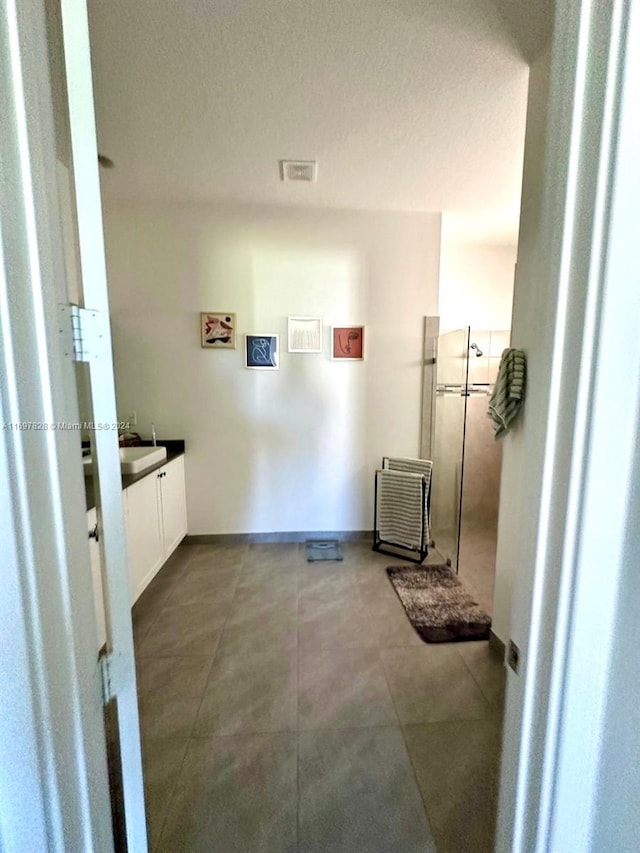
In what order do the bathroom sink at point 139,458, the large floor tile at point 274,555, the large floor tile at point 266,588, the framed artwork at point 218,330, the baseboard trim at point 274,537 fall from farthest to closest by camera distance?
the baseboard trim at point 274,537 → the framed artwork at point 218,330 → the large floor tile at point 274,555 → the large floor tile at point 266,588 → the bathroom sink at point 139,458

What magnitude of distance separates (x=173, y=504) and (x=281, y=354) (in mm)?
1473

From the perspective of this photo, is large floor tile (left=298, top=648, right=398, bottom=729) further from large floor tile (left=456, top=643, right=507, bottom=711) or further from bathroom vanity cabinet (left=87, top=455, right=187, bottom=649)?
bathroom vanity cabinet (left=87, top=455, right=187, bottom=649)

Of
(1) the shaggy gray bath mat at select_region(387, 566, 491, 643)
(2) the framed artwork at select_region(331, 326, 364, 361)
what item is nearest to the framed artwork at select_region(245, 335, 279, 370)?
(2) the framed artwork at select_region(331, 326, 364, 361)

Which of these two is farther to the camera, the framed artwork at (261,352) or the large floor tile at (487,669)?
the framed artwork at (261,352)

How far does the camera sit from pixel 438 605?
7.25 feet

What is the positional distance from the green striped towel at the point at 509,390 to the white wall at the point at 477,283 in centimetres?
205

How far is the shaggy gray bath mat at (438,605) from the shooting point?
6.42ft

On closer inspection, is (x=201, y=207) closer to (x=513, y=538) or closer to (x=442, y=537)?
(x=513, y=538)

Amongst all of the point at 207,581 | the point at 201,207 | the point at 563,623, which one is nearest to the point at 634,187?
the point at 563,623

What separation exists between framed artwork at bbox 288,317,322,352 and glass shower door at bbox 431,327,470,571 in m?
1.03

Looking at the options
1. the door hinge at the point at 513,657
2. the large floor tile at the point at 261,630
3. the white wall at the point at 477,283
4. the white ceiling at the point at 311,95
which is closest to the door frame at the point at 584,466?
the door hinge at the point at 513,657

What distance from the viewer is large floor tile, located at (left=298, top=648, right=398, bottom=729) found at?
1.44 metres

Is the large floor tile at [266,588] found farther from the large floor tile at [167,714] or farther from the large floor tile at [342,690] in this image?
the large floor tile at [167,714]

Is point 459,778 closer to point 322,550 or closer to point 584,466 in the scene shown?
point 584,466
